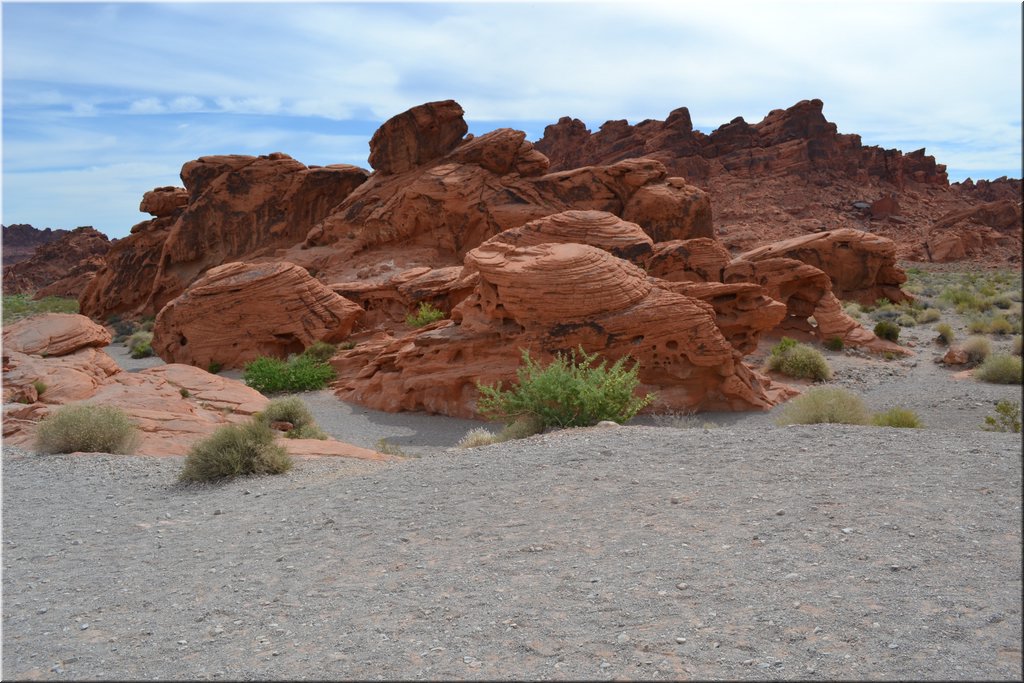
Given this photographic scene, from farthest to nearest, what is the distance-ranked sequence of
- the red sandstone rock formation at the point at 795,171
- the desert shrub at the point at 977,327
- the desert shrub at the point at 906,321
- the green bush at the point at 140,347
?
the red sandstone rock formation at the point at 795,171, the green bush at the point at 140,347, the desert shrub at the point at 906,321, the desert shrub at the point at 977,327

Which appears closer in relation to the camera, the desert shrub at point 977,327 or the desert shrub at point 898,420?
the desert shrub at point 898,420

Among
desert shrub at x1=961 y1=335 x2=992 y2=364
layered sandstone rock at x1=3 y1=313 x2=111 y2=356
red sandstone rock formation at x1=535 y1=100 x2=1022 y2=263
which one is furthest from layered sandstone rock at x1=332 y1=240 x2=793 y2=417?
red sandstone rock formation at x1=535 y1=100 x2=1022 y2=263

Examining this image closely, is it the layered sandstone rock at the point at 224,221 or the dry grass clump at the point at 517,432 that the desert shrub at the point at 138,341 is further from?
the dry grass clump at the point at 517,432

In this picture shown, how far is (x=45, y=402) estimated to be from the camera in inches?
503

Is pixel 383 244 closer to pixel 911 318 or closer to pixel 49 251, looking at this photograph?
pixel 911 318

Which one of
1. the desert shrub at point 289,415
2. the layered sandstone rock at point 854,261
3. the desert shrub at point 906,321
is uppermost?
the layered sandstone rock at point 854,261

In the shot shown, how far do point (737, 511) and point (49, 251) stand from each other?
81.6 m

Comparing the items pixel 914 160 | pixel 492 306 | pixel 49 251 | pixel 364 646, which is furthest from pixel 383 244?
pixel 914 160

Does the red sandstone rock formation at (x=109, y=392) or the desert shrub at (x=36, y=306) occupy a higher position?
the desert shrub at (x=36, y=306)

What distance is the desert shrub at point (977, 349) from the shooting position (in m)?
19.1

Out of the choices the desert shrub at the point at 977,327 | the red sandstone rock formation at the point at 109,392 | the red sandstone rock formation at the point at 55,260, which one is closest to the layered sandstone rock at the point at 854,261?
the desert shrub at the point at 977,327

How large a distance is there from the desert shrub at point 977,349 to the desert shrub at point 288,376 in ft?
54.7

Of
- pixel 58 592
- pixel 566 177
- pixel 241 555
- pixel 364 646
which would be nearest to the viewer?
pixel 364 646

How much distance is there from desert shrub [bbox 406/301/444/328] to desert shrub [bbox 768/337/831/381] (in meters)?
9.24
